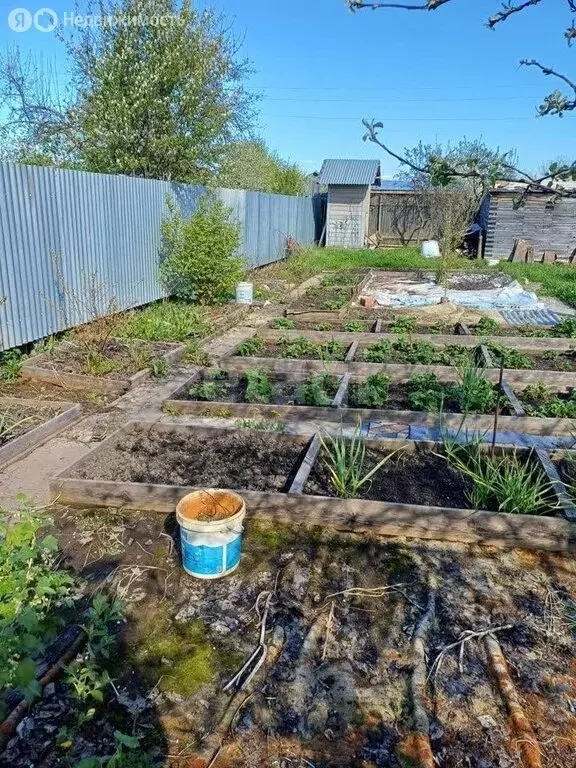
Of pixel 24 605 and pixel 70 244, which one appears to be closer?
pixel 24 605

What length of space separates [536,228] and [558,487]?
17.0 metres

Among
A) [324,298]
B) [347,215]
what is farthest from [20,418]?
[347,215]

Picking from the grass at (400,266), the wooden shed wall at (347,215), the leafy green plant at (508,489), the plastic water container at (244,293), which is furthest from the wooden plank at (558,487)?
the wooden shed wall at (347,215)

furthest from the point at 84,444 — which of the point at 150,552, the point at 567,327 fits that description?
the point at 567,327

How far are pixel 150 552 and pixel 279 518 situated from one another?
76cm

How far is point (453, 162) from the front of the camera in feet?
3.73

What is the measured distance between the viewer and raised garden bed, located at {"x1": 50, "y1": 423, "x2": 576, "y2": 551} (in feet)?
10.2

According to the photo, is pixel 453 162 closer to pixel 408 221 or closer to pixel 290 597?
pixel 290 597

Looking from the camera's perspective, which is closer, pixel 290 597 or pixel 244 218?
pixel 290 597

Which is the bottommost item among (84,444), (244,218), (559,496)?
(84,444)

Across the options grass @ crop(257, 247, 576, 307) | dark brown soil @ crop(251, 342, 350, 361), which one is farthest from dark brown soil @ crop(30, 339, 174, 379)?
grass @ crop(257, 247, 576, 307)

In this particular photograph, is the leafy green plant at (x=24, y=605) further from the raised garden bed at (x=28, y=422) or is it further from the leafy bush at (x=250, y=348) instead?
the leafy bush at (x=250, y=348)

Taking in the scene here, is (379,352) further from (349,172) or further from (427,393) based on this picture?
(349,172)

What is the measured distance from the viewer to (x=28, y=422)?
15.3 ft
